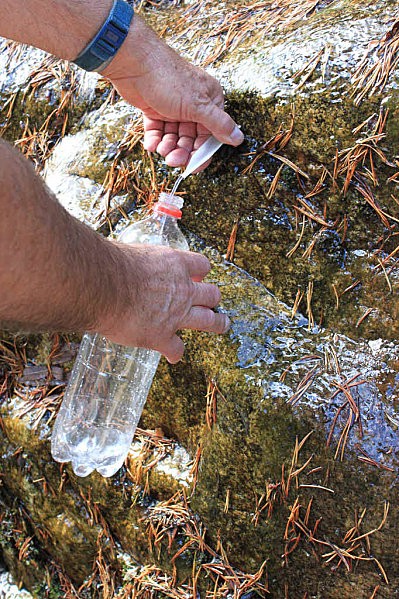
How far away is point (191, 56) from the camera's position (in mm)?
2912

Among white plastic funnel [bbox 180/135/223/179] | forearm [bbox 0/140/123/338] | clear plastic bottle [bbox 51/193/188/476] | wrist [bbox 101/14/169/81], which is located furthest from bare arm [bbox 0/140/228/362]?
wrist [bbox 101/14/169/81]

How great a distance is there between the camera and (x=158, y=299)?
2.08m

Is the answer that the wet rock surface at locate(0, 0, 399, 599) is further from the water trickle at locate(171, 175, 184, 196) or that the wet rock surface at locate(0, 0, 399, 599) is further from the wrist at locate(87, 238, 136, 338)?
the wrist at locate(87, 238, 136, 338)

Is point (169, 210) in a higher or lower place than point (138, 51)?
lower

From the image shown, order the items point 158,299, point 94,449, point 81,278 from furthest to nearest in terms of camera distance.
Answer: point 94,449 → point 158,299 → point 81,278

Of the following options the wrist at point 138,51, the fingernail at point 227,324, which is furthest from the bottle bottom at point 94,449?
the wrist at point 138,51

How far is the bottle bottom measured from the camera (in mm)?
2934

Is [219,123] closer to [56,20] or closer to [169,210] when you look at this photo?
[169,210]

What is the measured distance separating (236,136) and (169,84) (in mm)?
363

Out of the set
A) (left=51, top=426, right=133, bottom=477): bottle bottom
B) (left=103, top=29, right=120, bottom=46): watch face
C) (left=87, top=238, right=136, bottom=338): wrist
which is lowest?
(left=51, top=426, right=133, bottom=477): bottle bottom

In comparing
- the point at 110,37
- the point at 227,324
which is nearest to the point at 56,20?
the point at 110,37

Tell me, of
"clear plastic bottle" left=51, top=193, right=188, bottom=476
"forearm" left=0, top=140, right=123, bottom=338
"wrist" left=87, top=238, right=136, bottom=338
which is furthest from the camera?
"clear plastic bottle" left=51, top=193, right=188, bottom=476

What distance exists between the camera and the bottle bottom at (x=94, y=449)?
293cm

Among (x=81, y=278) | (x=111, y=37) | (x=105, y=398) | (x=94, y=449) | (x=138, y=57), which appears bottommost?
(x=94, y=449)
